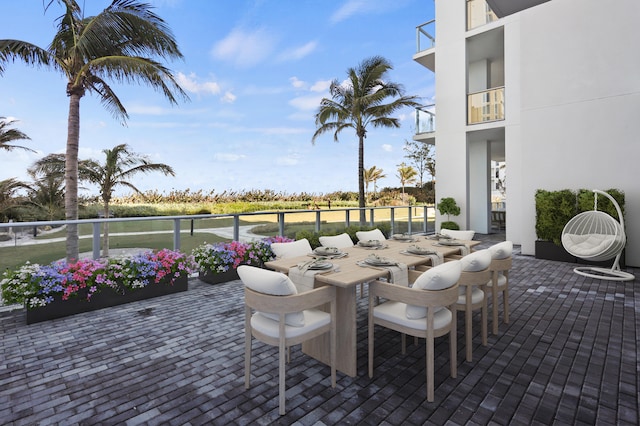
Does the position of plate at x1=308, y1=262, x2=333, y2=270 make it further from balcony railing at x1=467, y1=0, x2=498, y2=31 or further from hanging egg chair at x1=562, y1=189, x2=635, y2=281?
balcony railing at x1=467, y1=0, x2=498, y2=31

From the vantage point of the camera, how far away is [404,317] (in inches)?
97.0

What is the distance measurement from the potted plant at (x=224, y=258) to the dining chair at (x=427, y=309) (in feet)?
11.4

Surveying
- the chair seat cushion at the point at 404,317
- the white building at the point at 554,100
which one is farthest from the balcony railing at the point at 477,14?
the chair seat cushion at the point at 404,317

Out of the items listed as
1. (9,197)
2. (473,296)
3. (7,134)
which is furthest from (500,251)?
(7,134)

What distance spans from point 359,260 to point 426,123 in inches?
358

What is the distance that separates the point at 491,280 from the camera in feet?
11.1

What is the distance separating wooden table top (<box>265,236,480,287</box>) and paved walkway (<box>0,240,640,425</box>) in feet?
2.60

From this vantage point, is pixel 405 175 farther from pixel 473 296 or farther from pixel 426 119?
pixel 473 296

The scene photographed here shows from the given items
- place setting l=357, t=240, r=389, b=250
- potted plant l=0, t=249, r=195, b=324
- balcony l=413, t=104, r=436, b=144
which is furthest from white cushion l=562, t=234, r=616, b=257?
potted plant l=0, t=249, r=195, b=324

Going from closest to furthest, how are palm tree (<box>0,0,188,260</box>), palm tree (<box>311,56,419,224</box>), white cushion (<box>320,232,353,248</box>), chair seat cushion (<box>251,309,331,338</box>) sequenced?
chair seat cushion (<box>251,309,331,338</box>) < white cushion (<box>320,232,353,248</box>) < palm tree (<box>0,0,188,260</box>) < palm tree (<box>311,56,419,224</box>)

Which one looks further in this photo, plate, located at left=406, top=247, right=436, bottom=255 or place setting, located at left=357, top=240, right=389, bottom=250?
place setting, located at left=357, top=240, right=389, bottom=250

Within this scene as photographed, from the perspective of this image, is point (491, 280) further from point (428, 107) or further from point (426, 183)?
point (426, 183)

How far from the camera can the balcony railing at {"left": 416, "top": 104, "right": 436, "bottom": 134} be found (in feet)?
35.2

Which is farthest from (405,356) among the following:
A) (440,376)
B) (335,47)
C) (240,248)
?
(335,47)
